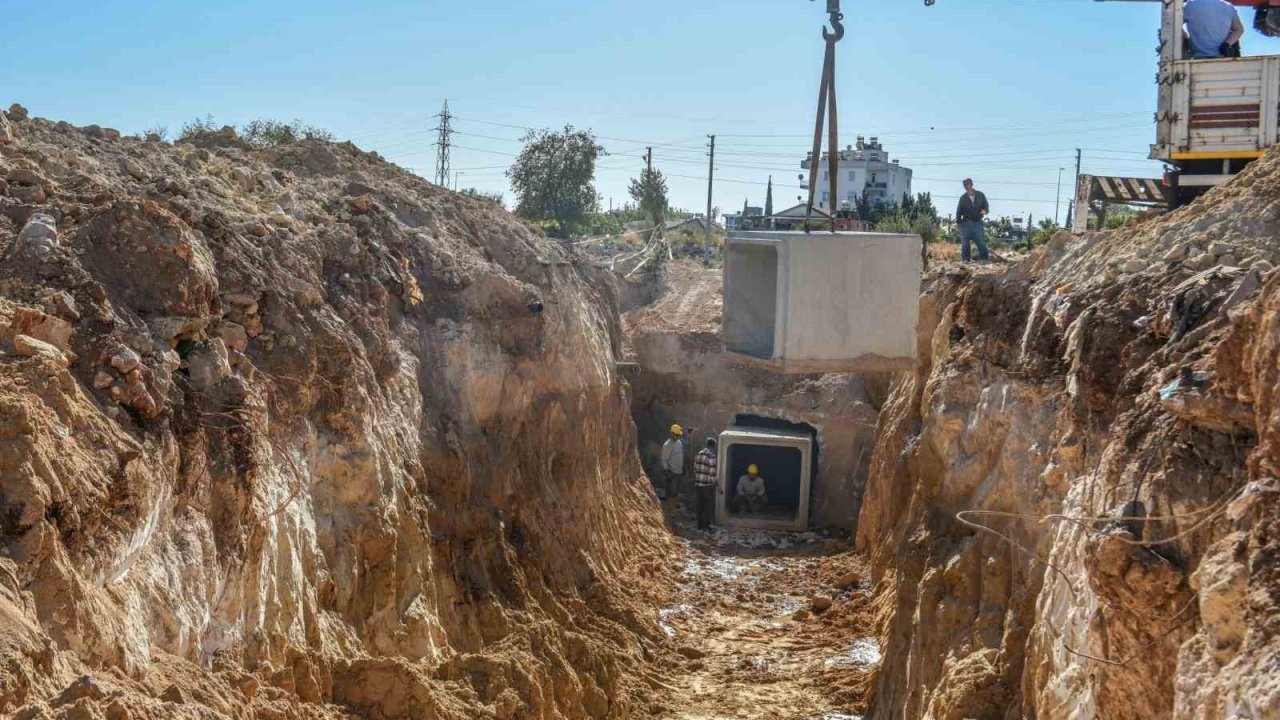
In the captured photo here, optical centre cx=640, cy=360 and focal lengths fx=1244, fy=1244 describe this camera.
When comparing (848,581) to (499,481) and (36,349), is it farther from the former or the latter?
(36,349)

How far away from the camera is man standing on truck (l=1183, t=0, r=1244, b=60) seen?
38.7ft

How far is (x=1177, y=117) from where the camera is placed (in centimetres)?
1189

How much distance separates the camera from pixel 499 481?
14.3m

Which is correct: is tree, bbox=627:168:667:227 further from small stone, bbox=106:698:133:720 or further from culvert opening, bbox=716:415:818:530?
small stone, bbox=106:698:133:720

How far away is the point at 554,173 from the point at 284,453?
97.7ft

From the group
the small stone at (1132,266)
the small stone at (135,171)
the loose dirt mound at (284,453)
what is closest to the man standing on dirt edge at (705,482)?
the loose dirt mound at (284,453)

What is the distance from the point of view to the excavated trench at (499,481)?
6.27m

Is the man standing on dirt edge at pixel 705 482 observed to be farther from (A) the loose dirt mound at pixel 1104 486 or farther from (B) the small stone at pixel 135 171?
(B) the small stone at pixel 135 171

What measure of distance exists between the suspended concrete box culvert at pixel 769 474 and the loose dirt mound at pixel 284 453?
484cm

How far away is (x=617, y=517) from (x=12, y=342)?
38.9 ft

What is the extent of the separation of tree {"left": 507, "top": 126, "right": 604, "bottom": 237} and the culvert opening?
16.0 meters

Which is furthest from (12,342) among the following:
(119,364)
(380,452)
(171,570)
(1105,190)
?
(1105,190)

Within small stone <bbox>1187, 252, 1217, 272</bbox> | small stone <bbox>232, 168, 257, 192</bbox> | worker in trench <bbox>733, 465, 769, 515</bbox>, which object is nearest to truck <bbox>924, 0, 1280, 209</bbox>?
small stone <bbox>1187, 252, 1217, 272</bbox>

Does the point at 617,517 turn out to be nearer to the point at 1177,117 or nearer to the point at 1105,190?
the point at 1105,190
